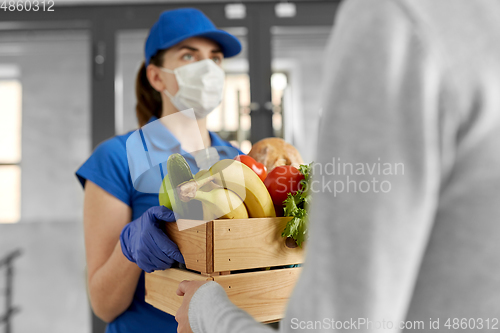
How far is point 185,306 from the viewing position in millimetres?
556

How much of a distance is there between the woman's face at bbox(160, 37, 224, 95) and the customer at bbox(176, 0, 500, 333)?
91 cm

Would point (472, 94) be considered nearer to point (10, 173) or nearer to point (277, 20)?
point (277, 20)

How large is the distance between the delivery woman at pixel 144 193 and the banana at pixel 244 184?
0.05 meters

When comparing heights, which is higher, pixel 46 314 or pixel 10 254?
pixel 10 254

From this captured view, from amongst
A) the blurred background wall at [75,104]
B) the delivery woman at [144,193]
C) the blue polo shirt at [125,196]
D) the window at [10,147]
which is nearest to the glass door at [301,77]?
the blurred background wall at [75,104]

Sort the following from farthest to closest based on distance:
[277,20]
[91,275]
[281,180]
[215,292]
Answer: [277,20] → [91,275] → [281,180] → [215,292]

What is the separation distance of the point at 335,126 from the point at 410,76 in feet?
0.20

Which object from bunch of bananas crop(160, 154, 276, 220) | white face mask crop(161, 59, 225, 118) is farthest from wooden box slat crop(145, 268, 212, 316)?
white face mask crop(161, 59, 225, 118)

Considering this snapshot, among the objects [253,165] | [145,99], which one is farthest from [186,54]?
[253,165]

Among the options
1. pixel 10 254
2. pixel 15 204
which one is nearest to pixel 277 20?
pixel 10 254

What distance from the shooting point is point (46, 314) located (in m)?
3.30

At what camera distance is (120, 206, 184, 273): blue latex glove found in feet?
2.23

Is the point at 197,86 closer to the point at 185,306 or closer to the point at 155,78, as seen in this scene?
the point at 155,78

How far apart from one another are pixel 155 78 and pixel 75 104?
2.99 m
